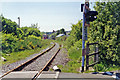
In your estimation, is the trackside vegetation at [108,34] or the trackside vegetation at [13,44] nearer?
the trackside vegetation at [108,34]

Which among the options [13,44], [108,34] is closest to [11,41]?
[13,44]

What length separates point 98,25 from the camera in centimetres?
638

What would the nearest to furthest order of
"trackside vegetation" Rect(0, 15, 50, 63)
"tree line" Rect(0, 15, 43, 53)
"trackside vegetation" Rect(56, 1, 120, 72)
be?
"trackside vegetation" Rect(56, 1, 120, 72) → "trackside vegetation" Rect(0, 15, 50, 63) → "tree line" Rect(0, 15, 43, 53)

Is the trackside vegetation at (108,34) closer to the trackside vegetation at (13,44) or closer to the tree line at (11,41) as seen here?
the trackside vegetation at (13,44)

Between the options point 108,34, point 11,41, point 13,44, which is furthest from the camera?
point 11,41

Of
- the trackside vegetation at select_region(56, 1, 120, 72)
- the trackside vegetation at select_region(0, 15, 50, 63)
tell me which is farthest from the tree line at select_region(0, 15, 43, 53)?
the trackside vegetation at select_region(56, 1, 120, 72)

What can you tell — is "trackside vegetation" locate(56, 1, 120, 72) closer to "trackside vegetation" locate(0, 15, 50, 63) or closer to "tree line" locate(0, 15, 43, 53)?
"trackside vegetation" locate(0, 15, 50, 63)

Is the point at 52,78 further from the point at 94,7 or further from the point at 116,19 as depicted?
the point at 94,7

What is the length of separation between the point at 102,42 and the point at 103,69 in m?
1.27

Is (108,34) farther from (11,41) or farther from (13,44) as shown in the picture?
(11,41)

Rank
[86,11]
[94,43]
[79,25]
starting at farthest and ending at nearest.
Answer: [79,25], [94,43], [86,11]

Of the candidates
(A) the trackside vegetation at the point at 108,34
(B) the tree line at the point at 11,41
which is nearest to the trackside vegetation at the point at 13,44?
(B) the tree line at the point at 11,41

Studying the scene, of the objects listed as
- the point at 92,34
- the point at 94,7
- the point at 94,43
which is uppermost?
the point at 94,7

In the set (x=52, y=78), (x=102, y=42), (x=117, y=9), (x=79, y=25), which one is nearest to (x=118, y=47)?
(x=102, y=42)
